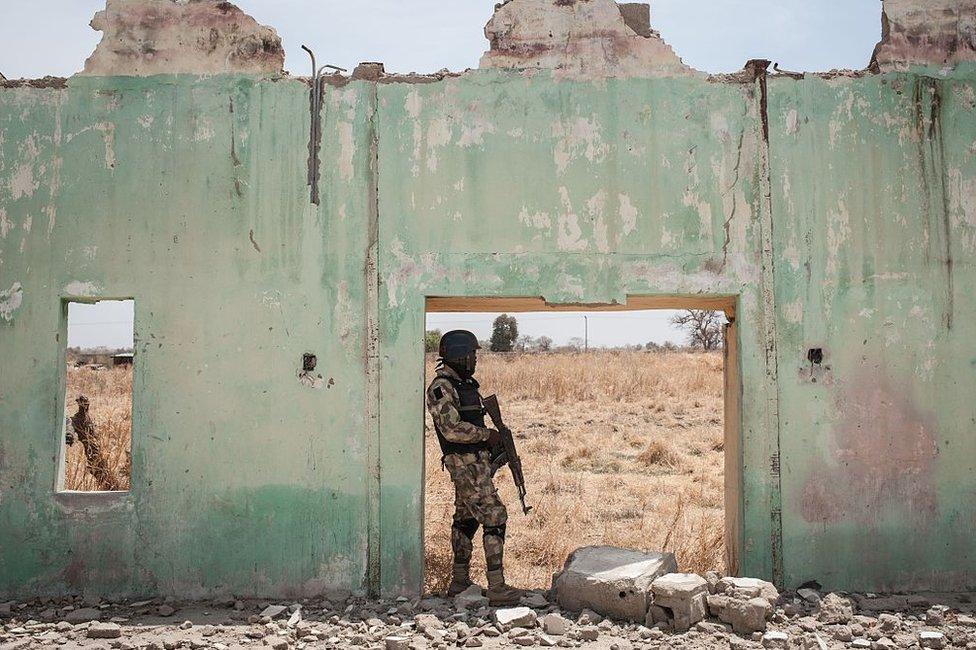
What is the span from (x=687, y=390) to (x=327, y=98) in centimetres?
1320

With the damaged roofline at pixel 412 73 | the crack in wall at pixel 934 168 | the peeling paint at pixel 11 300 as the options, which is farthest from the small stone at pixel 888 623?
the peeling paint at pixel 11 300

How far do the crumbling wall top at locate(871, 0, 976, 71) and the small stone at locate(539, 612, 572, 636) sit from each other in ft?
14.1

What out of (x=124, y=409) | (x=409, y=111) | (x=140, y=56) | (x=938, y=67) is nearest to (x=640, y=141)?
(x=409, y=111)

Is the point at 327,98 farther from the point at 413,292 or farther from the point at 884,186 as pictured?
the point at 884,186

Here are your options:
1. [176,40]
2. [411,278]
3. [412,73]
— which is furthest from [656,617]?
[176,40]

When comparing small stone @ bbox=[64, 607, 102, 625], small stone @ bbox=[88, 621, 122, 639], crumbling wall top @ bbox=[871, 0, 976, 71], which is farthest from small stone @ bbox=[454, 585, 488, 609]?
crumbling wall top @ bbox=[871, 0, 976, 71]

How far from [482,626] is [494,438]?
4.05 feet

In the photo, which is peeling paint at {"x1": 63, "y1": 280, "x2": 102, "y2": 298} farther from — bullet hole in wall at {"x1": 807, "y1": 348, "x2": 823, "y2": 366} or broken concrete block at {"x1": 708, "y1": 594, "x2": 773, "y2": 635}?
bullet hole in wall at {"x1": 807, "y1": 348, "x2": 823, "y2": 366}

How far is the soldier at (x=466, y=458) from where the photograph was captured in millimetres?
5293

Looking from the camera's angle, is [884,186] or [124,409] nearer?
[884,186]

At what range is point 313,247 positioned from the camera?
17.8 ft

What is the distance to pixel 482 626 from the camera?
475 cm

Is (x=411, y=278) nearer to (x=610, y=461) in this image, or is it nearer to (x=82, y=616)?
(x=82, y=616)

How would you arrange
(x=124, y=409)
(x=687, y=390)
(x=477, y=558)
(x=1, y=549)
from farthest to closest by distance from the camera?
(x=687, y=390), (x=124, y=409), (x=477, y=558), (x=1, y=549)
